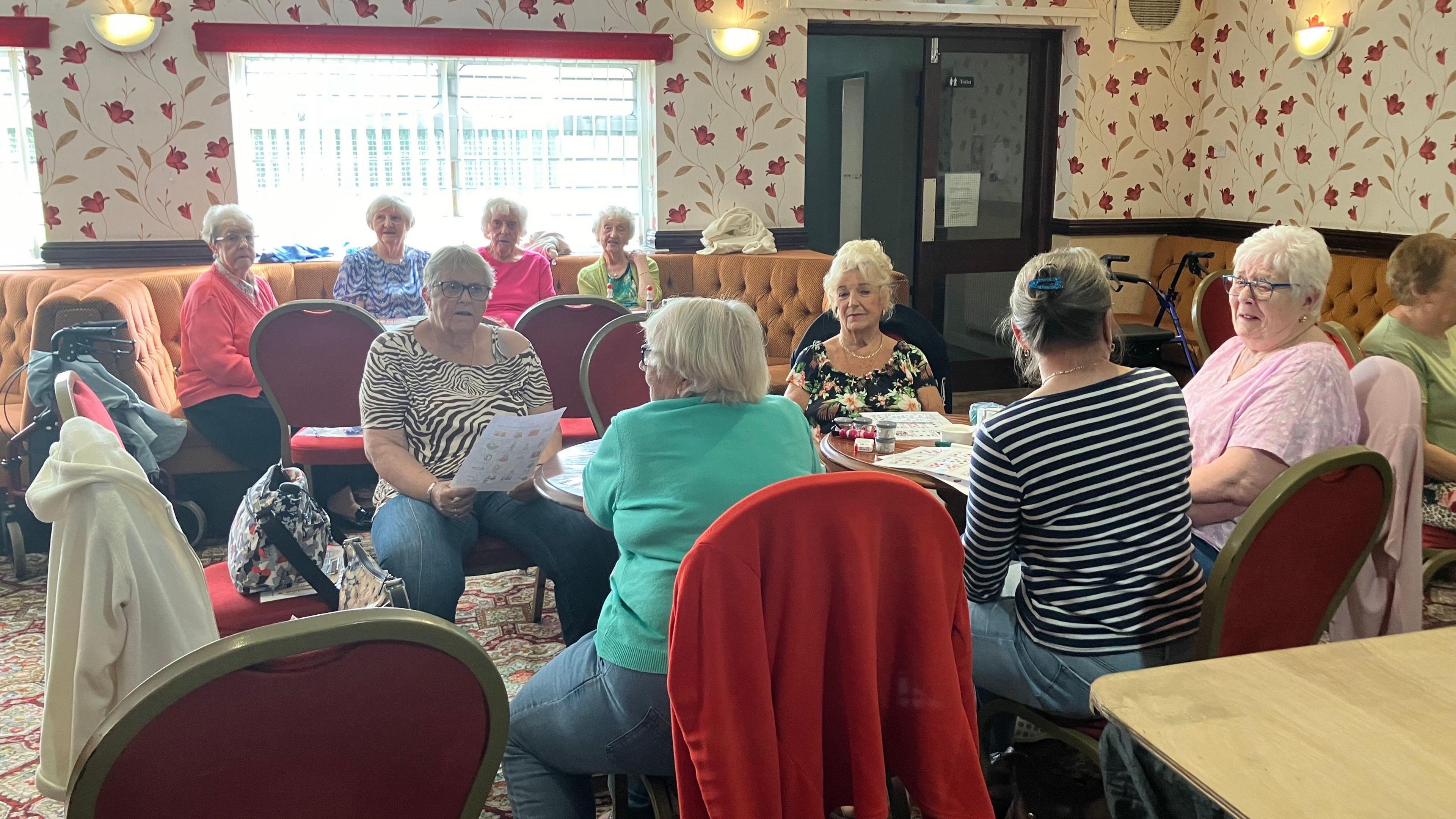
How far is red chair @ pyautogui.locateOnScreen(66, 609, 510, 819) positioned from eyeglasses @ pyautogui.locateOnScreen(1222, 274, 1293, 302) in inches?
72.1

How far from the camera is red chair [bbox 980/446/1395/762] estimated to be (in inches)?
62.2

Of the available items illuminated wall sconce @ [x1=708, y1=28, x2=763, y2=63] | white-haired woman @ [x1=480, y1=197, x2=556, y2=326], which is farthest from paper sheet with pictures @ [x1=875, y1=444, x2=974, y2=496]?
illuminated wall sconce @ [x1=708, y1=28, x2=763, y2=63]

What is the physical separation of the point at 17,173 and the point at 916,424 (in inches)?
177

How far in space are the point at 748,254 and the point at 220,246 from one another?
2.52 meters

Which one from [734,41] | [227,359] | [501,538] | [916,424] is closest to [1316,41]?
[734,41]

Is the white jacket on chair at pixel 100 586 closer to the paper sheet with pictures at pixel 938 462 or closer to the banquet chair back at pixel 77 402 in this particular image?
the banquet chair back at pixel 77 402

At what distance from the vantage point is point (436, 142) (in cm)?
535

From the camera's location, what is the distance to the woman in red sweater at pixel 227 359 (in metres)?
3.75

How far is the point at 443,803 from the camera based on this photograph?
119 cm

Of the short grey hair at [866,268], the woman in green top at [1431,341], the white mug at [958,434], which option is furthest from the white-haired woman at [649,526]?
the woman in green top at [1431,341]

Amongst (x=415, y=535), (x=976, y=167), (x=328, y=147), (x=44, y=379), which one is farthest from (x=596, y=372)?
(x=976, y=167)

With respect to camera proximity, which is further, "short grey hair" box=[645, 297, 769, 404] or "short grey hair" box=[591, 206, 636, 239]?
"short grey hair" box=[591, 206, 636, 239]

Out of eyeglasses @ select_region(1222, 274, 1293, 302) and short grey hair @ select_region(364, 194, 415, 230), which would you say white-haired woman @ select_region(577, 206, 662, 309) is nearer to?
short grey hair @ select_region(364, 194, 415, 230)

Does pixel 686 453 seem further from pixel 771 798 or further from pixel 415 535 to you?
pixel 415 535
